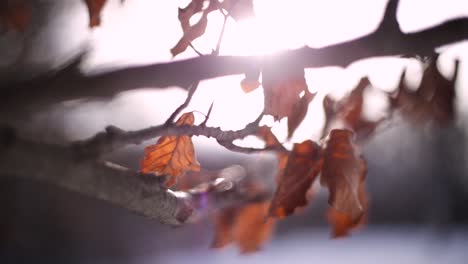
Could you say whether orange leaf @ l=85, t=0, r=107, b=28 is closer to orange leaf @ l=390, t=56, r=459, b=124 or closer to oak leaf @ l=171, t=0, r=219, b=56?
oak leaf @ l=171, t=0, r=219, b=56

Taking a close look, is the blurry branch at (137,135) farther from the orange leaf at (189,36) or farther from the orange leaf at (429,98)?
the orange leaf at (429,98)

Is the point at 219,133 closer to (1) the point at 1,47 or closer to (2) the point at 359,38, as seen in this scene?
(2) the point at 359,38

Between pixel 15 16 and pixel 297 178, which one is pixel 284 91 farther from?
pixel 15 16

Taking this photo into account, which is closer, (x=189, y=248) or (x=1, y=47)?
(x=1, y=47)

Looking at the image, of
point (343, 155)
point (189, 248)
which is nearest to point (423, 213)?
point (189, 248)

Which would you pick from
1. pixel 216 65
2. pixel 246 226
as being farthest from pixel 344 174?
pixel 246 226
